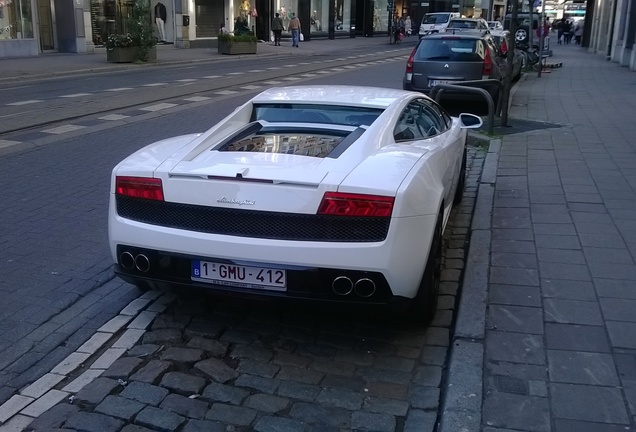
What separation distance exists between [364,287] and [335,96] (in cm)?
204

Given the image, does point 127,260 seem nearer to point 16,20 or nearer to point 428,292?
point 428,292

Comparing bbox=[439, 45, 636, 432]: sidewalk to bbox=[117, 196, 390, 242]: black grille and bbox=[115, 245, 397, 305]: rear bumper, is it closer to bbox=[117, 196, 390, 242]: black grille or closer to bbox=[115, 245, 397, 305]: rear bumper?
bbox=[115, 245, 397, 305]: rear bumper

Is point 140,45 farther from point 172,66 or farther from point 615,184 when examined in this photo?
point 615,184

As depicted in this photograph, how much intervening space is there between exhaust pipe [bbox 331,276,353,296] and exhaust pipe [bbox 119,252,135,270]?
124cm

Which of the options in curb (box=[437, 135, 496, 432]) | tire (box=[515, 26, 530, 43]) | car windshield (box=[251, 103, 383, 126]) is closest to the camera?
curb (box=[437, 135, 496, 432])

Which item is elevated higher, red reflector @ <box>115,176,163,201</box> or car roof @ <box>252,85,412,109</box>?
car roof @ <box>252,85,412,109</box>

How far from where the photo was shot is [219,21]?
38.1 m

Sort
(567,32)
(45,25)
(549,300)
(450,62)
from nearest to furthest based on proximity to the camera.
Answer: (549,300) < (450,62) < (45,25) < (567,32)

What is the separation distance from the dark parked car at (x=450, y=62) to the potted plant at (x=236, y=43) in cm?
1758

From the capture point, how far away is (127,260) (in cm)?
435

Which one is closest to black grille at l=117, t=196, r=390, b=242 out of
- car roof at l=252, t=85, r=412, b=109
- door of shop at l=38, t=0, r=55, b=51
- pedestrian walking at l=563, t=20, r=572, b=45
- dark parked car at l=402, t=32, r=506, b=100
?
car roof at l=252, t=85, r=412, b=109

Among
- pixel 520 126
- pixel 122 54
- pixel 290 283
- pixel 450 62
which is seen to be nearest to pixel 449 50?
pixel 450 62

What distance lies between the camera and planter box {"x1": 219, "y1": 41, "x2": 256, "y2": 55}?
102 feet

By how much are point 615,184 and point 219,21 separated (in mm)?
32555
